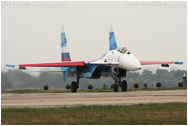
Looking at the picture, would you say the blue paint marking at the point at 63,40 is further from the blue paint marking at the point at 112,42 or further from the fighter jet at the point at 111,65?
the blue paint marking at the point at 112,42

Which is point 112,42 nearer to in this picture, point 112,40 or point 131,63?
point 112,40

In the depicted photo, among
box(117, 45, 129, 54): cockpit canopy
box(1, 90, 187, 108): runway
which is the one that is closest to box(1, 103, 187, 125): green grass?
box(1, 90, 187, 108): runway

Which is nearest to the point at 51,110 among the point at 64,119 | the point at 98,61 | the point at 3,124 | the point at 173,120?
the point at 64,119

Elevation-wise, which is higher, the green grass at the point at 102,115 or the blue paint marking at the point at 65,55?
the blue paint marking at the point at 65,55

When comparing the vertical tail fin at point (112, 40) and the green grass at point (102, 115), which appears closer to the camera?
the green grass at point (102, 115)

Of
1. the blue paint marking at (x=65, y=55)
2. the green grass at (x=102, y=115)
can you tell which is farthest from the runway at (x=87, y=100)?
the blue paint marking at (x=65, y=55)

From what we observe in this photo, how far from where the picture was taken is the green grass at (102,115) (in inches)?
529

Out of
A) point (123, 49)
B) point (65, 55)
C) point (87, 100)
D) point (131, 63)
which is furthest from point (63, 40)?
point (87, 100)

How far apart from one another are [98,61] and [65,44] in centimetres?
1241

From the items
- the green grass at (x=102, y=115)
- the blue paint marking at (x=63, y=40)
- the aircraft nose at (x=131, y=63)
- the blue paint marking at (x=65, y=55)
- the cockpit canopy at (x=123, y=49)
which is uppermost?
the blue paint marking at (x=63, y=40)

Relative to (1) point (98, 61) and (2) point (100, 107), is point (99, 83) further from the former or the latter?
(2) point (100, 107)

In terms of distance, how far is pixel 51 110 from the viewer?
17109 millimetres

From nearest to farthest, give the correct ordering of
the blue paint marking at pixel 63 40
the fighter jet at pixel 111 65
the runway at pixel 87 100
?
1. the runway at pixel 87 100
2. the fighter jet at pixel 111 65
3. the blue paint marking at pixel 63 40

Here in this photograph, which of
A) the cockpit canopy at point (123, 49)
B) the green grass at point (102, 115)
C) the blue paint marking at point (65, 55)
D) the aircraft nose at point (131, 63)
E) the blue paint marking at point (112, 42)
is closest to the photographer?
the green grass at point (102, 115)
